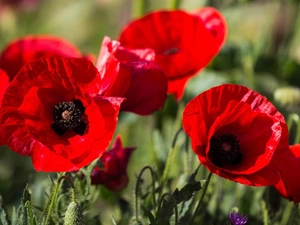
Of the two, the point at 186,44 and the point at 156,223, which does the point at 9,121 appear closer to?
the point at 156,223

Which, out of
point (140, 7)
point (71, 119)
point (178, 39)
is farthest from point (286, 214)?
point (140, 7)

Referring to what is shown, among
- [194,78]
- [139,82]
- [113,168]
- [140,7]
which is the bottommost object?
[194,78]

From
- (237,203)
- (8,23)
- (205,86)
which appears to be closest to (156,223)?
(237,203)

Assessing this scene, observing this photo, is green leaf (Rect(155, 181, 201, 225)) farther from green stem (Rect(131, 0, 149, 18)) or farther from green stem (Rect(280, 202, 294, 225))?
green stem (Rect(131, 0, 149, 18))

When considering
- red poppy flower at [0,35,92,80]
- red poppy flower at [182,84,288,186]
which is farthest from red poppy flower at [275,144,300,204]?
red poppy flower at [0,35,92,80]

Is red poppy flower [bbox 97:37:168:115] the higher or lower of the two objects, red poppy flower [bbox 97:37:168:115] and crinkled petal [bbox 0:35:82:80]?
the higher

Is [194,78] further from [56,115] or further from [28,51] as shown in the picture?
[56,115]
